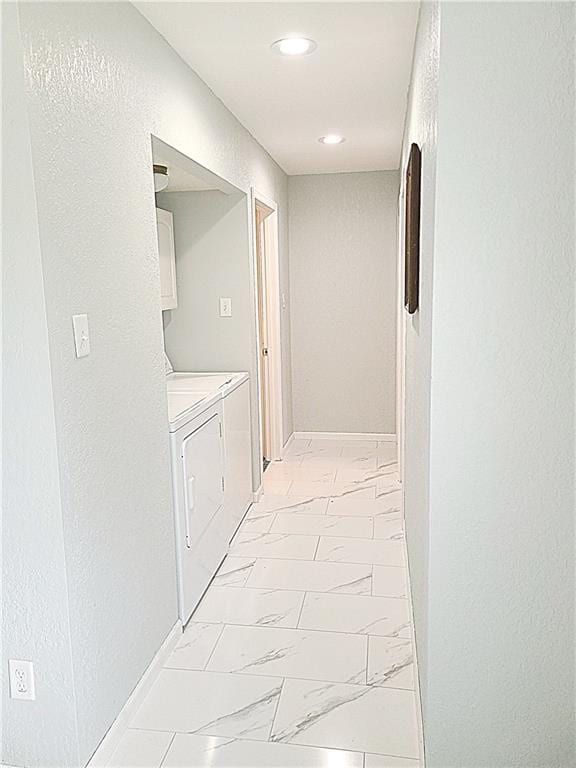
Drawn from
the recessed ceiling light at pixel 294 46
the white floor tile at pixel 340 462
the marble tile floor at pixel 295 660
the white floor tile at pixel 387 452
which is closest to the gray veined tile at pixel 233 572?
the marble tile floor at pixel 295 660

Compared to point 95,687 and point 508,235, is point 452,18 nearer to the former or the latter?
point 508,235

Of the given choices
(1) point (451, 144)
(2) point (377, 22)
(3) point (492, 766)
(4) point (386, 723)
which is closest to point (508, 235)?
(1) point (451, 144)

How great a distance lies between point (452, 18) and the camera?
57.7 inches

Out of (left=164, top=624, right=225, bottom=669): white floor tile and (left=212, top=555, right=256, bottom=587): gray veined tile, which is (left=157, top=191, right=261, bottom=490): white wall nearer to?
(left=212, top=555, right=256, bottom=587): gray veined tile

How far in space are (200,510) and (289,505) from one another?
1.31 metres

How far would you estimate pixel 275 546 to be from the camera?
3510 millimetres

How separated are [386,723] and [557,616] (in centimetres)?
79

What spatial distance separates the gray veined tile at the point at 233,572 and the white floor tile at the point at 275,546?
0.23ft

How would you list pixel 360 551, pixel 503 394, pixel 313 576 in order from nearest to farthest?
pixel 503 394
pixel 313 576
pixel 360 551

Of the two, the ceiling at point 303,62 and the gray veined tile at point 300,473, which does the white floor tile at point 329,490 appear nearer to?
the gray veined tile at point 300,473

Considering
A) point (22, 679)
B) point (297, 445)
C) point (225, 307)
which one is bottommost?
point (297, 445)

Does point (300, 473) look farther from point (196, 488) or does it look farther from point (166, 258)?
point (196, 488)

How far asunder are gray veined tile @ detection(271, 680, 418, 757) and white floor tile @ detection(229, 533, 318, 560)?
1.07 meters

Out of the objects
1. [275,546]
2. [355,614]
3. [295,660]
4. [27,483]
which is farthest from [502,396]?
[275,546]
